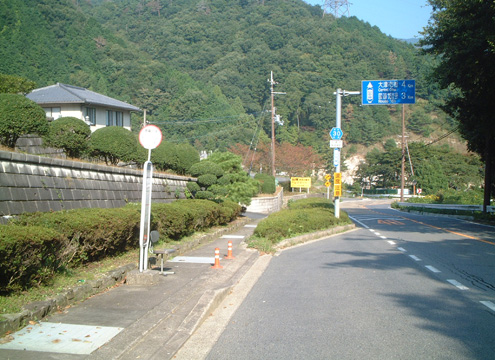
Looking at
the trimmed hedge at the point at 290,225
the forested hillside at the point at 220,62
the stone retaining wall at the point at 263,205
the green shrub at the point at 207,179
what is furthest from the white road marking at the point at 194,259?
the forested hillside at the point at 220,62

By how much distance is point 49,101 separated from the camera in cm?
3606

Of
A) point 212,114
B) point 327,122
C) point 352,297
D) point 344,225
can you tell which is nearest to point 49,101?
point 344,225

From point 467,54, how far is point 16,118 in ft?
55.0

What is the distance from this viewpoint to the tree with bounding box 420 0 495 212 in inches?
714

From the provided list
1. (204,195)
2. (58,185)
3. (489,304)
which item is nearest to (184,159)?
(204,195)

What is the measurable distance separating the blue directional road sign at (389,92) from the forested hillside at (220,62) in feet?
123

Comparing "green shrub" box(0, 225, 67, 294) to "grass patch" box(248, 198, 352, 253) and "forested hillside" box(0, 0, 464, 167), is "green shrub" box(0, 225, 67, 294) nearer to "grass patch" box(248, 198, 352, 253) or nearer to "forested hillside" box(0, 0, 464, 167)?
"grass patch" box(248, 198, 352, 253)

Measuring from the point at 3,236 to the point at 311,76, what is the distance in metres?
96.6

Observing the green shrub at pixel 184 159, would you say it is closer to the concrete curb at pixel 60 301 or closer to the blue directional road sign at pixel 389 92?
the blue directional road sign at pixel 389 92

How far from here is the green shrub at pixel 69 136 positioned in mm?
15812

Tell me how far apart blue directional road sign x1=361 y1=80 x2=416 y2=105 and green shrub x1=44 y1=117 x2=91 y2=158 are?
43.6 ft

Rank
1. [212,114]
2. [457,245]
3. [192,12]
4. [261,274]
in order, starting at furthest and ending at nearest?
[192,12], [212,114], [457,245], [261,274]

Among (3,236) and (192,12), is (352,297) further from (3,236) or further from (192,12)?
(192,12)

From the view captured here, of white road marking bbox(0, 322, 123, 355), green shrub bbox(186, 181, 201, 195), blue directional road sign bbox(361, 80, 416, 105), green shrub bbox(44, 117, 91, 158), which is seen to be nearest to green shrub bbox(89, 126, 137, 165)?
green shrub bbox(44, 117, 91, 158)
